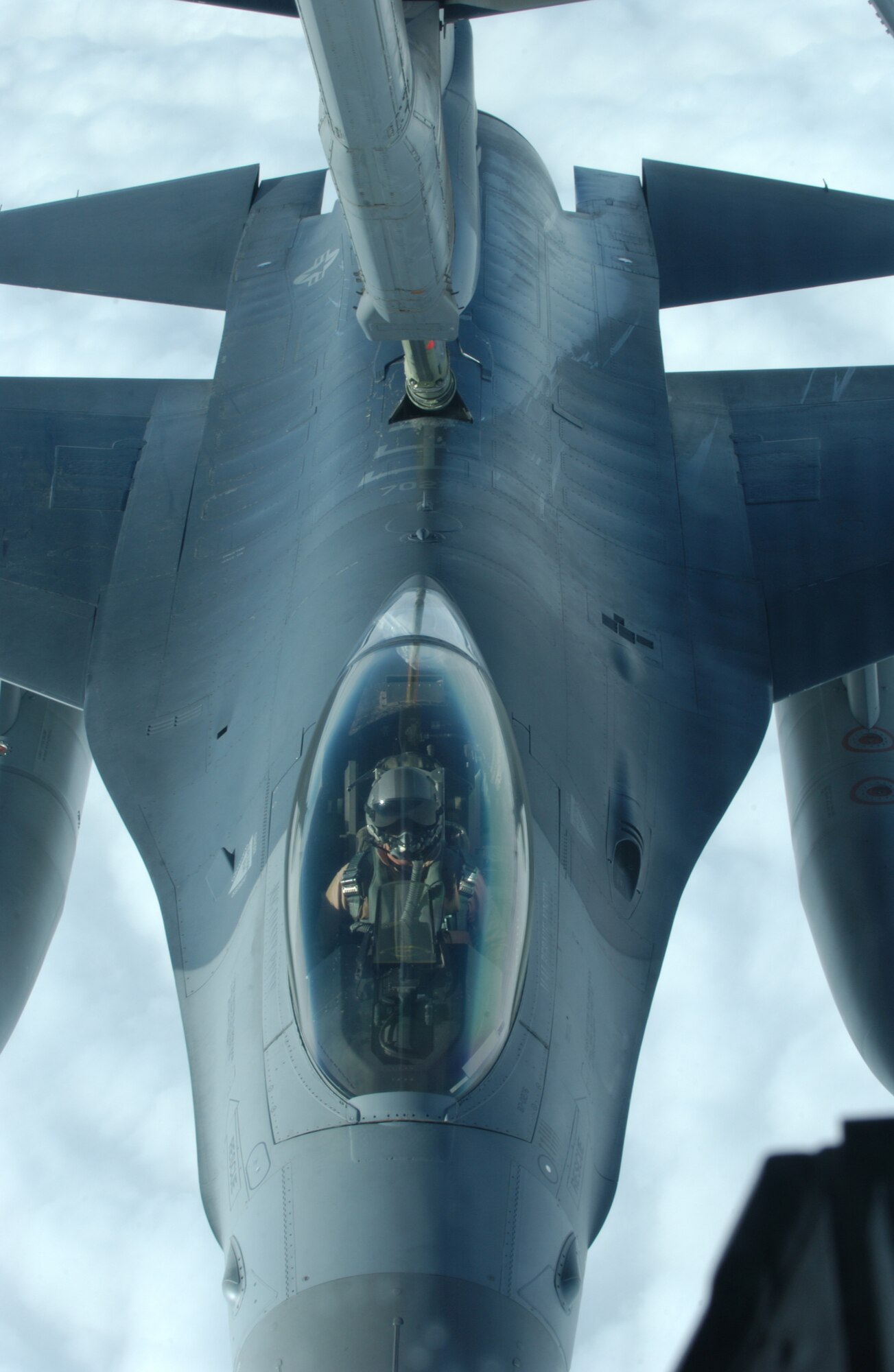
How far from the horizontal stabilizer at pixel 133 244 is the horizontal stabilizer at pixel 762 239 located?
164 inches

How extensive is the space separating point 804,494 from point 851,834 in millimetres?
2496

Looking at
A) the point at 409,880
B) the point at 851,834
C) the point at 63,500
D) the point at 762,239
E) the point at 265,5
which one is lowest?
the point at 409,880

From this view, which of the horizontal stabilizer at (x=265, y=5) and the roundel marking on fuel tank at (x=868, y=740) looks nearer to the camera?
the horizontal stabilizer at (x=265, y=5)

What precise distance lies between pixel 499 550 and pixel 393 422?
5.24ft

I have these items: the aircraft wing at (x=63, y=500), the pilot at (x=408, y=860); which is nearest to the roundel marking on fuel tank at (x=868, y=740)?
the pilot at (x=408, y=860)

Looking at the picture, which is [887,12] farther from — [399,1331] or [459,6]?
[399,1331]

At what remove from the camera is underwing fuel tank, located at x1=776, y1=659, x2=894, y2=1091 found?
7.85 meters

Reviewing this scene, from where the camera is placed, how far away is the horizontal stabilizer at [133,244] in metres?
11.7

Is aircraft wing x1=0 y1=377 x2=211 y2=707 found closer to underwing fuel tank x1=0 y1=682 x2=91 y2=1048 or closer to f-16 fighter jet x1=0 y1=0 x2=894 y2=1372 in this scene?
f-16 fighter jet x1=0 y1=0 x2=894 y2=1372

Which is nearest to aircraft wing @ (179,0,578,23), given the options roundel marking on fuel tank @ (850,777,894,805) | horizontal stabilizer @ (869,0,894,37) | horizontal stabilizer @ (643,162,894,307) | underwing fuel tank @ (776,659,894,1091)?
horizontal stabilizer @ (869,0,894,37)

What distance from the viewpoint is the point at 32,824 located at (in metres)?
8.82

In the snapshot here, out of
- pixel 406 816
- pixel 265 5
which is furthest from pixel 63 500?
pixel 406 816

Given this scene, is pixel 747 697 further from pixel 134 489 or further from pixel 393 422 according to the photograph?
pixel 134 489

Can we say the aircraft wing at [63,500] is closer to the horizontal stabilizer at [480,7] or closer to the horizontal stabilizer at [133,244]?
the horizontal stabilizer at [133,244]
